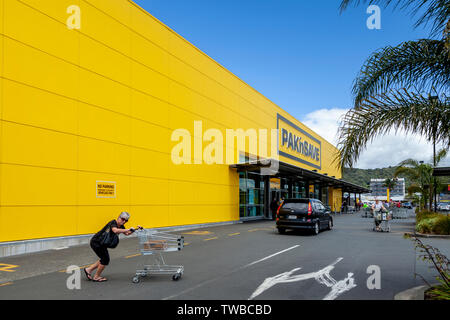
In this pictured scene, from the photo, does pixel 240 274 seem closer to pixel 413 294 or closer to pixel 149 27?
pixel 413 294

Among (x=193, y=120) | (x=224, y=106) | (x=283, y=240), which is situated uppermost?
(x=224, y=106)

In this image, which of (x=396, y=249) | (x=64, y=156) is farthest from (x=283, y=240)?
(x=64, y=156)

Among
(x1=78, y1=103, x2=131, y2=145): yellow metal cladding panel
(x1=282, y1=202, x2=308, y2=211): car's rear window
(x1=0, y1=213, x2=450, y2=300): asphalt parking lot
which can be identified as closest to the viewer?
(x1=0, y1=213, x2=450, y2=300): asphalt parking lot

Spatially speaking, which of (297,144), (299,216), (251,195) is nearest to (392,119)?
(299,216)

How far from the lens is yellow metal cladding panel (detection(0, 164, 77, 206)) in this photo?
36.4ft

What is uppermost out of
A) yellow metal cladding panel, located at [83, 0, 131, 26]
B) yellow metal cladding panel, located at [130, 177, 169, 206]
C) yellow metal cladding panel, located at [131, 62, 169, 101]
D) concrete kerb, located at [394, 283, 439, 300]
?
yellow metal cladding panel, located at [83, 0, 131, 26]

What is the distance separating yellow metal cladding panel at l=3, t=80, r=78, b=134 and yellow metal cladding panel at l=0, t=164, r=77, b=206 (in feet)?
4.89

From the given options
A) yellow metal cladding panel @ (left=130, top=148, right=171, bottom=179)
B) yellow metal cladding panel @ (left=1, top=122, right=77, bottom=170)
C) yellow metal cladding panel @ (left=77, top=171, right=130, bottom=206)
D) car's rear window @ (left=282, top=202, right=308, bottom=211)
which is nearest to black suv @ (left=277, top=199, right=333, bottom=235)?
car's rear window @ (left=282, top=202, right=308, bottom=211)

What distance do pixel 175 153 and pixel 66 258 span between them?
31.1 ft

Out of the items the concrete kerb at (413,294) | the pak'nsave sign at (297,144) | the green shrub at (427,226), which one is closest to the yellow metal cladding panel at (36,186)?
the concrete kerb at (413,294)

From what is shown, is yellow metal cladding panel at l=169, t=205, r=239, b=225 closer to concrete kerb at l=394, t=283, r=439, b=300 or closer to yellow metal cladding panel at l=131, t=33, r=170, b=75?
yellow metal cladding panel at l=131, t=33, r=170, b=75

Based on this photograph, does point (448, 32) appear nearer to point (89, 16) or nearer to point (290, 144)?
point (89, 16)

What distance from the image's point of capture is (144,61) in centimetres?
1727

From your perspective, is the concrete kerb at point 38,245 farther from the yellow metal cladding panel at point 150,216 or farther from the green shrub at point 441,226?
the green shrub at point 441,226
